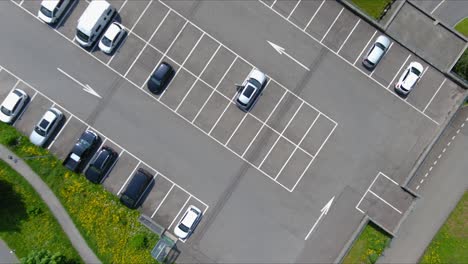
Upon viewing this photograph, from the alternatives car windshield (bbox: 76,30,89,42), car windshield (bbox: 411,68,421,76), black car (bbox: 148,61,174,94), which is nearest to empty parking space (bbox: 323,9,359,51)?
car windshield (bbox: 411,68,421,76)

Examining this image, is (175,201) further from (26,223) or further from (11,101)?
(11,101)

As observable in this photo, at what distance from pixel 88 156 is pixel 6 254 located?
40.0 feet

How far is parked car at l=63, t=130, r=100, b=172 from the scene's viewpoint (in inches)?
1405

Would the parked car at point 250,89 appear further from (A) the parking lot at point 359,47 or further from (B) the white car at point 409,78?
(B) the white car at point 409,78

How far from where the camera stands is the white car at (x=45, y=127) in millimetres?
35656

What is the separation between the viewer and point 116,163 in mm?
36750

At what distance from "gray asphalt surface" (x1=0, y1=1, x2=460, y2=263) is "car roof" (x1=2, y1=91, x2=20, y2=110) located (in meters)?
2.21

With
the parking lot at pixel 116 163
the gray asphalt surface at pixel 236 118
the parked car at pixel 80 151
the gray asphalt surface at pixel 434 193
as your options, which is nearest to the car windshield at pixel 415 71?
the gray asphalt surface at pixel 236 118

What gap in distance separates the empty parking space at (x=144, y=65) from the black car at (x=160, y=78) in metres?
0.78

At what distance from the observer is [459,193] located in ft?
121

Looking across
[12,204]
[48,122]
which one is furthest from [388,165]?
[12,204]

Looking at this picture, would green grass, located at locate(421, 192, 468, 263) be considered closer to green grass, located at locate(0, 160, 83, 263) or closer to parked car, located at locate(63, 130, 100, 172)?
parked car, located at locate(63, 130, 100, 172)

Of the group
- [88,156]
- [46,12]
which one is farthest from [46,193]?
[46,12]

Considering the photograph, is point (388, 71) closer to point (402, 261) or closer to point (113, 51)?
point (402, 261)
